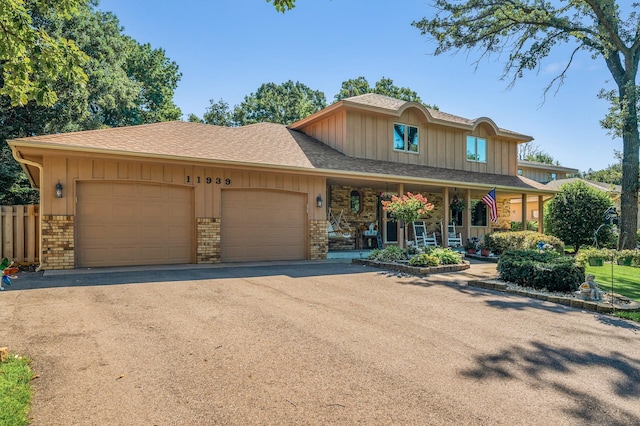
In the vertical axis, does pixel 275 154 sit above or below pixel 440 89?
below

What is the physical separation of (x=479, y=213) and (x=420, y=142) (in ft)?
20.0

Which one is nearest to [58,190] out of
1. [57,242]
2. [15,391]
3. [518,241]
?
[57,242]

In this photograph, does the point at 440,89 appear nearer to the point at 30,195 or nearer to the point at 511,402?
the point at 511,402

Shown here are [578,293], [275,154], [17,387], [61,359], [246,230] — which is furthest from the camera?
[275,154]

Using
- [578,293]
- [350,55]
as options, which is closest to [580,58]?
[350,55]

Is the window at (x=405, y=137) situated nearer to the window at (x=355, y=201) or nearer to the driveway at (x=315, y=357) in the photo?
the window at (x=355, y=201)

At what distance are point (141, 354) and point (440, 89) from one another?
18.5 metres

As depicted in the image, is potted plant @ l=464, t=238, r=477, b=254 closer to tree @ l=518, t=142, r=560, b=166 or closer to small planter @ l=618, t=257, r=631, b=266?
small planter @ l=618, t=257, r=631, b=266

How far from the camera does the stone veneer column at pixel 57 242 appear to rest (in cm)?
845

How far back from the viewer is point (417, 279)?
27.0 ft

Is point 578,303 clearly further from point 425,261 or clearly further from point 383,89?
point 383,89

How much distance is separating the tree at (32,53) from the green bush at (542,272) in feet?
25.9

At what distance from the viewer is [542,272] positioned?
22.8 feet

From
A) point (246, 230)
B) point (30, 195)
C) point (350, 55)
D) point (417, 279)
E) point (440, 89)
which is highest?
point (350, 55)
